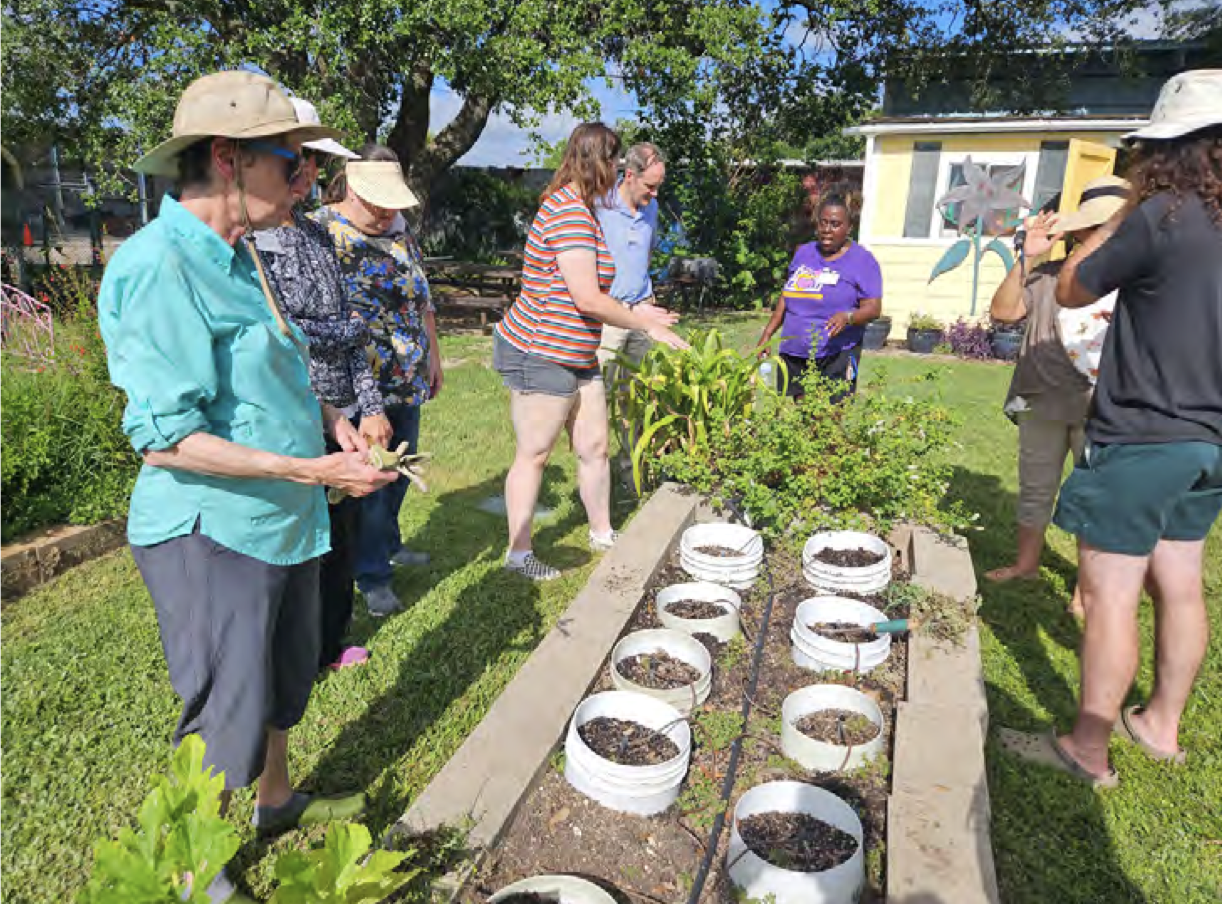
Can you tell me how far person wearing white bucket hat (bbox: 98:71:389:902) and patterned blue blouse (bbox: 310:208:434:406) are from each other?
134 cm

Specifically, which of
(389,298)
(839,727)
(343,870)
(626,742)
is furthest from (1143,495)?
(389,298)

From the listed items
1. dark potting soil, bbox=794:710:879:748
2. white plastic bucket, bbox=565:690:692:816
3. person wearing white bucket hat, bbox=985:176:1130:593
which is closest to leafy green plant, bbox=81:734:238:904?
white plastic bucket, bbox=565:690:692:816

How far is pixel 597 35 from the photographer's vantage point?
9.48 meters

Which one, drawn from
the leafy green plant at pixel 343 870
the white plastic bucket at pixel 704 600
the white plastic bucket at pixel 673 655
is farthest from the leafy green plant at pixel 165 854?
the white plastic bucket at pixel 704 600

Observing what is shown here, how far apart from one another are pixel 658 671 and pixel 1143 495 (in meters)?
1.49

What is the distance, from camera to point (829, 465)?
3715 mm

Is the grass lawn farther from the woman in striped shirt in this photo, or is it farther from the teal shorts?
the teal shorts

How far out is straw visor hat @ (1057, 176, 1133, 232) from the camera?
2.87 meters

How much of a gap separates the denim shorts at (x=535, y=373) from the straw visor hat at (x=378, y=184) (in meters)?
0.83

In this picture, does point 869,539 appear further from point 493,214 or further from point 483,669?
point 493,214

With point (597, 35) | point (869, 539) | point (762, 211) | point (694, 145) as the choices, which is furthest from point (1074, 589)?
point (762, 211)

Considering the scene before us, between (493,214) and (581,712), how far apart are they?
61.6 ft

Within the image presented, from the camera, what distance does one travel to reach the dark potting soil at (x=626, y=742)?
6.99 ft

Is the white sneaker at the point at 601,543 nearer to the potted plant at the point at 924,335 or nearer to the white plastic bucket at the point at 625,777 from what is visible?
the white plastic bucket at the point at 625,777
